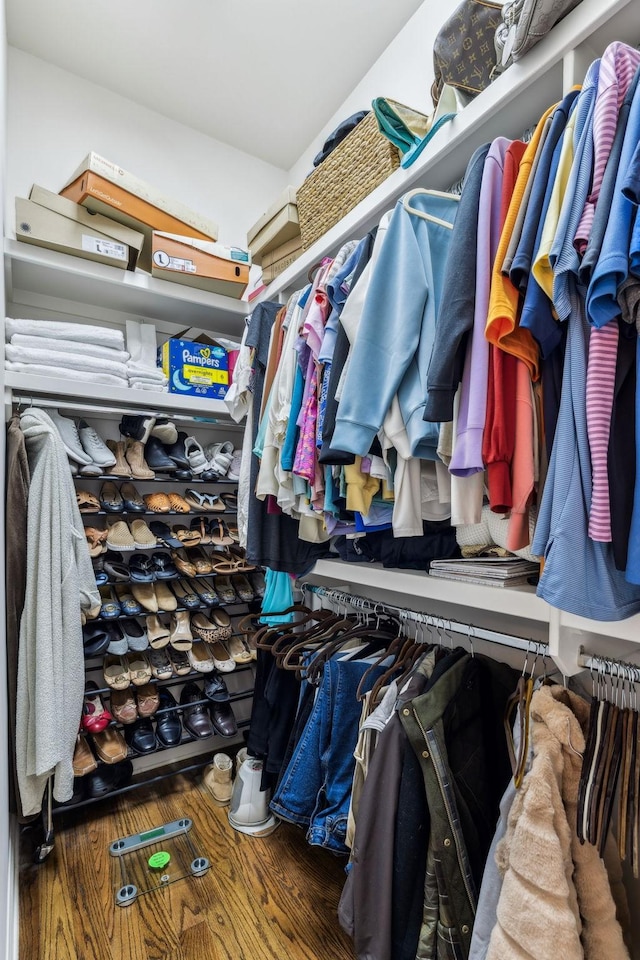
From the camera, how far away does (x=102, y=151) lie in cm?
221

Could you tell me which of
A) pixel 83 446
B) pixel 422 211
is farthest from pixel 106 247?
pixel 422 211

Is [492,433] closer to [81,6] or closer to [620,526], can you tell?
[620,526]

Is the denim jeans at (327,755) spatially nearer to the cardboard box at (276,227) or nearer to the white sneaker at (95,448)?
the white sneaker at (95,448)

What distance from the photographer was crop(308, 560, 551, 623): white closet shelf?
96 centimetres

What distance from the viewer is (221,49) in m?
2.00

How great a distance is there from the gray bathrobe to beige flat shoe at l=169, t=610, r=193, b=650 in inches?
15.8

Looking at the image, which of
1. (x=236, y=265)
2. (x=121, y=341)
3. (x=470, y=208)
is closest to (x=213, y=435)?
(x=121, y=341)

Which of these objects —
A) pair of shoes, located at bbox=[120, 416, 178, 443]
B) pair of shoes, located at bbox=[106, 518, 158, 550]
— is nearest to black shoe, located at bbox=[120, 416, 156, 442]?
pair of shoes, located at bbox=[120, 416, 178, 443]

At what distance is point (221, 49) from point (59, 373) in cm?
151

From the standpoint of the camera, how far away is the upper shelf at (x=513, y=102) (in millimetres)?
865

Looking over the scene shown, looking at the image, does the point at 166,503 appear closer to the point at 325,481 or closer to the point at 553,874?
the point at 325,481

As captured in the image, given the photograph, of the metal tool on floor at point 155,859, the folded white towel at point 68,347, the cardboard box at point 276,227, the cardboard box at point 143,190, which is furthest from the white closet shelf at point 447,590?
the cardboard box at point 143,190

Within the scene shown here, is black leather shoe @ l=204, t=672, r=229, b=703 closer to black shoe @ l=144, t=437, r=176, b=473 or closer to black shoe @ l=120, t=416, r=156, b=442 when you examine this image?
black shoe @ l=144, t=437, r=176, b=473

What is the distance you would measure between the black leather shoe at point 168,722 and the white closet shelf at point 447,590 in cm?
97
